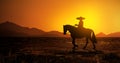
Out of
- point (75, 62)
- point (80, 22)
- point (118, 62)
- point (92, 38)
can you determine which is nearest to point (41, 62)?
point (75, 62)

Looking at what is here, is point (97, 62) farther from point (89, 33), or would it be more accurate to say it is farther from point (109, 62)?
point (89, 33)

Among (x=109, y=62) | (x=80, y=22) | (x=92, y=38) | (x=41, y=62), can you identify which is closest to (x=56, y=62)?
(x=41, y=62)

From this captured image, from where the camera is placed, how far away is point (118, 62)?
53.4ft

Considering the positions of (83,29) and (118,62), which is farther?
(83,29)

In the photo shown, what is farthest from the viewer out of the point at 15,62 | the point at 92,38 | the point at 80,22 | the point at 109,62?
the point at 92,38

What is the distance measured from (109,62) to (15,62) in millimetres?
5851

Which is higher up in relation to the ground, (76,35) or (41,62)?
(76,35)

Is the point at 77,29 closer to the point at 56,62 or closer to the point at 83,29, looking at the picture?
the point at 83,29

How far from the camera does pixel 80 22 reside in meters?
25.1

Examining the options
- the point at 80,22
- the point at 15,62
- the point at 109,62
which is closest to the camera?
the point at 15,62

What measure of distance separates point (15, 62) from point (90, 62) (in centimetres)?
459

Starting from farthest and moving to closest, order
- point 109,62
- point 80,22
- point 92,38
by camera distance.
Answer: point 92,38 → point 80,22 → point 109,62

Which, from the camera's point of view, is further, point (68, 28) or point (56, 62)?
point (68, 28)

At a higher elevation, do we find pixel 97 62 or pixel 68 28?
pixel 68 28
